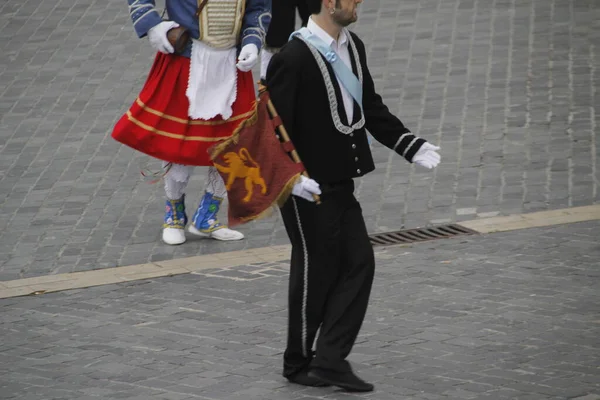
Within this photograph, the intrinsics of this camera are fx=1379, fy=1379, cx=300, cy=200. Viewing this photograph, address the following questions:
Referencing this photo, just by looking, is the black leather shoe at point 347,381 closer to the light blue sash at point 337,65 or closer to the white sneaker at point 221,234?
the light blue sash at point 337,65

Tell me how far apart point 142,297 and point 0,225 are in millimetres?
1725

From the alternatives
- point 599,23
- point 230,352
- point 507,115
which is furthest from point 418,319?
point 599,23

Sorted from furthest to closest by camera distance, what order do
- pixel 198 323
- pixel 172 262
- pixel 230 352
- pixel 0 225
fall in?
1. pixel 0 225
2. pixel 172 262
3. pixel 198 323
4. pixel 230 352

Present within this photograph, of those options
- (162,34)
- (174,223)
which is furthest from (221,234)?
(162,34)

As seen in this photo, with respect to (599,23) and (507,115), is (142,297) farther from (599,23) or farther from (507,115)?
(599,23)

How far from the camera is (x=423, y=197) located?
30.2 feet

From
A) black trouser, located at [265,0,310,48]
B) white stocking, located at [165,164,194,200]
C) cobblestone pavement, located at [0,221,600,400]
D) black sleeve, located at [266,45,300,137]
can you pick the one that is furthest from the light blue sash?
black trouser, located at [265,0,310,48]

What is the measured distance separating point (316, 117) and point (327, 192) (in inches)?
13.2

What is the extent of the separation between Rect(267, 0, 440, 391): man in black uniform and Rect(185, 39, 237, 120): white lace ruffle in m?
2.22

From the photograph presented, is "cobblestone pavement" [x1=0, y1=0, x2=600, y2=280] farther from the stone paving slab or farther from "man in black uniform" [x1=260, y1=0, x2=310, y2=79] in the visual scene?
"man in black uniform" [x1=260, y1=0, x2=310, y2=79]

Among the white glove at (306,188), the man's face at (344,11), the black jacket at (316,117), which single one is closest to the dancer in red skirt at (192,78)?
the black jacket at (316,117)

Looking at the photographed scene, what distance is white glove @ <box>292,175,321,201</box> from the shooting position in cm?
579

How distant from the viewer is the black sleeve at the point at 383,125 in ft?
20.3

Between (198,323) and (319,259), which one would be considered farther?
(198,323)
